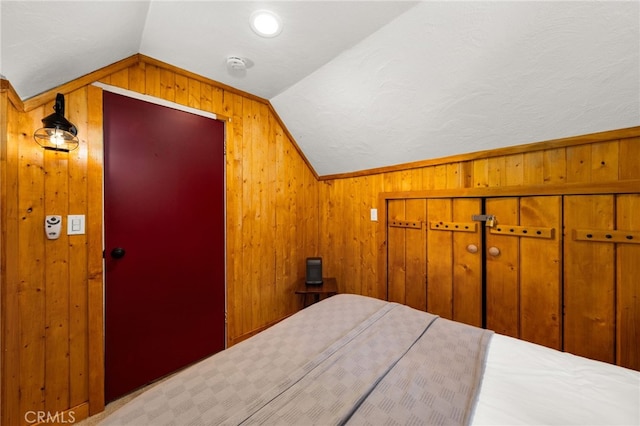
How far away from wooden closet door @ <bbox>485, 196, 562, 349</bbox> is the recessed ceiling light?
5.81ft

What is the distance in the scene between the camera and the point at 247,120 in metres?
2.18

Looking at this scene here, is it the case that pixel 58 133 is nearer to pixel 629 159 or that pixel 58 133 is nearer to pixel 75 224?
pixel 75 224

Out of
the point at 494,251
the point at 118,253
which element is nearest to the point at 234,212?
the point at 118,253

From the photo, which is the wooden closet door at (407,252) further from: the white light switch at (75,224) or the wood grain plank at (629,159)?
the white light switch at (75,224)

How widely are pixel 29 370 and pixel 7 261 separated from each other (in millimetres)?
629

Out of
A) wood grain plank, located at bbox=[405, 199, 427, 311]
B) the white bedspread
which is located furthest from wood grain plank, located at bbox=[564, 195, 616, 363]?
wood grain plank, located at bbox=[405, 199, 427, 311]

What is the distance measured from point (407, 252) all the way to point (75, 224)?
235 centimetres

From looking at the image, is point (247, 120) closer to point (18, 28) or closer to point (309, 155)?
point (309, 155)

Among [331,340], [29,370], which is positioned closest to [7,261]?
[29,370]

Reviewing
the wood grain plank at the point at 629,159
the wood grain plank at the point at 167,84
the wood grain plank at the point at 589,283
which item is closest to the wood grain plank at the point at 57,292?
the wood grain plank at the point at 167,84

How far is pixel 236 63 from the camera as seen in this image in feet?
5.41

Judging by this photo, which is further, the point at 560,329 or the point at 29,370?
the point at 560,329

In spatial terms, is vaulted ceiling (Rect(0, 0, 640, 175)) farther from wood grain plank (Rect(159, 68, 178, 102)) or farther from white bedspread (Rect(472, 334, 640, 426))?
white bedspread (Rect(472, 334, 640, 426))

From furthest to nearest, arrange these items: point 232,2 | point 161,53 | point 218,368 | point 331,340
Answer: point 161,53 < point 232,2 < point 331,340 < point 218,368
